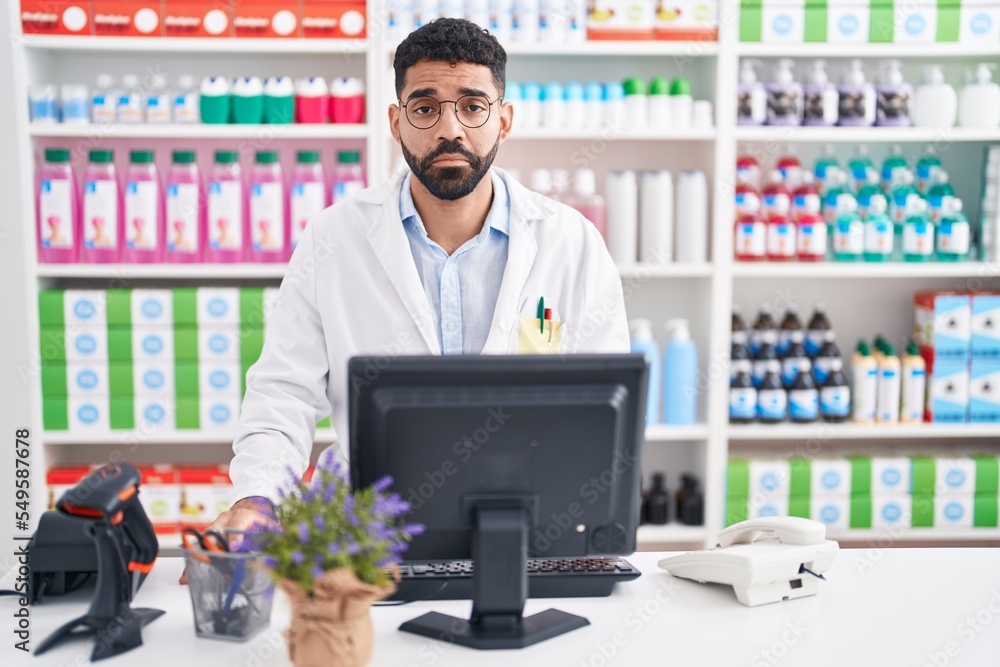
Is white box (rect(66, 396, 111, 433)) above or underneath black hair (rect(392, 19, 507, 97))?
underneath

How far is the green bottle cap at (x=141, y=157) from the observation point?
2.83 meters

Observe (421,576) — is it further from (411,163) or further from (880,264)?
A: (880,264)

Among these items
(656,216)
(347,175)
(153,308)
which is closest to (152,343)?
(153,308)

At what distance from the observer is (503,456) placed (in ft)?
4.27

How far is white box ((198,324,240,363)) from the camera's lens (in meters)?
2.86

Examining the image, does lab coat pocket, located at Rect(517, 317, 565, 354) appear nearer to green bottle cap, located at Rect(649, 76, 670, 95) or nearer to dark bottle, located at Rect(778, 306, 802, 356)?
green bottle cap, located at Rect(649, 76, 670, 95)

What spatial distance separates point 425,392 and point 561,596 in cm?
44

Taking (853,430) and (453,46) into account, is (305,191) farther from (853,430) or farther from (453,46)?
(853,430)

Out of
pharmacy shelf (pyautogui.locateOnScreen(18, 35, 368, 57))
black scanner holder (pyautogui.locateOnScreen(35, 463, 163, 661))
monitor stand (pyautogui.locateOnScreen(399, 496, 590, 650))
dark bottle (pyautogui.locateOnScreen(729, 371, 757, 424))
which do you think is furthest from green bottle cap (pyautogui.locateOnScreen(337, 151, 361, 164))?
monitor stand (pyautogui.locateOnScreen(399, 496, 590, 650))

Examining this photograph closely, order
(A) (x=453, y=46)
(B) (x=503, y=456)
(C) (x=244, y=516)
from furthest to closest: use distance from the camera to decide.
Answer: (A) (x=453, y=46) → (C) (x=244, y=516) → (B) (x=503, y=456)

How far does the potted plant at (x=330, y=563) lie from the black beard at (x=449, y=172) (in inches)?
32.7

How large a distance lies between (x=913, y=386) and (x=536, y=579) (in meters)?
1.99

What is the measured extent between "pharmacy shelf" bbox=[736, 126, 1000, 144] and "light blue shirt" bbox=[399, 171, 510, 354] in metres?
1.23

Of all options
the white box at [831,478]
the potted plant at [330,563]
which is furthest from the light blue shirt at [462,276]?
the white box at [831,478]
